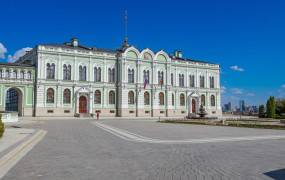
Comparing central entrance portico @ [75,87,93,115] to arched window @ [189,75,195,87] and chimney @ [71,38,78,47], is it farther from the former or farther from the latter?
arched window @ [189,75,195,87]

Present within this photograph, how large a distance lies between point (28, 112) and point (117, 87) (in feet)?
60.4

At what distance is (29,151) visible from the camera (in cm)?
1238

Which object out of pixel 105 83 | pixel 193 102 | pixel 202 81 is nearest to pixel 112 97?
pixel 105 83

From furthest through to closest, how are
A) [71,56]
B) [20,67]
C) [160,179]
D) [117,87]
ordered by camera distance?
[117,87], [71,56], [20,67], [160,179]

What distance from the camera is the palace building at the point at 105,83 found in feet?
186

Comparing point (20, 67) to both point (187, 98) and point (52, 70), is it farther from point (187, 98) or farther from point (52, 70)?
point (187, 98)

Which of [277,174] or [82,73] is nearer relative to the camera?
[277,174]

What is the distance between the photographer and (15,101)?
6056 centimetres

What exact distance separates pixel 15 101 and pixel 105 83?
17642 millimetres

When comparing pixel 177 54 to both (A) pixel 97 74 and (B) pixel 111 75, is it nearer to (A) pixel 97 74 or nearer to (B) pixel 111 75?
(B) pixel 111 75

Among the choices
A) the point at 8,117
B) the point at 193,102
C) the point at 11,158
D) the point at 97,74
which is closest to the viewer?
the point at 11,158

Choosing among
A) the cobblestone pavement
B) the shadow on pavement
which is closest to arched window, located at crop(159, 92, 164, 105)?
the cobblestone pavement

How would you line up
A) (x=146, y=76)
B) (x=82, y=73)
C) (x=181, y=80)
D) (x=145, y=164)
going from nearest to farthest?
(x=145, y=164)
(x=82, y=73)
(x=146, y=76)
(x=181, y=80)

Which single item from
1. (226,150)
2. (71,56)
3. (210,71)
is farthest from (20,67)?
(226,150)
